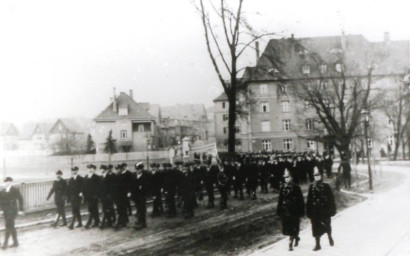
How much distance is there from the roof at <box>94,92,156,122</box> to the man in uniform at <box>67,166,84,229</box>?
7.62 ft

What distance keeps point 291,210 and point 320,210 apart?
53 centimetres

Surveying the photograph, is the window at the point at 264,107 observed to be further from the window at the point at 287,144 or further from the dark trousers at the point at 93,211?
the dark trousers at the point at 93,211

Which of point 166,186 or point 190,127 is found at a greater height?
→ point 190,127

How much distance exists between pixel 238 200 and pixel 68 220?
18.5 ft

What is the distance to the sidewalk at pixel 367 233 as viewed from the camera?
6754mm

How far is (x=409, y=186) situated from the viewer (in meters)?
13.0

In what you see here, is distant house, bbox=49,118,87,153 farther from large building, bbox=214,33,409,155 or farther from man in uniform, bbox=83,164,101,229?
large building, bbox=214,33,409,155

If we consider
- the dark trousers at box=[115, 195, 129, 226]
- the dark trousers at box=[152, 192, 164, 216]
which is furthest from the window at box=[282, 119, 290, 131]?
the dark trousers at box=[115, 195, 129, 226]

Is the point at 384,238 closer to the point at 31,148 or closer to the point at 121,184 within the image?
the point at 121,184

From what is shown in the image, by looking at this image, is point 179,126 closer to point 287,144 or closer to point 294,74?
point 287,144

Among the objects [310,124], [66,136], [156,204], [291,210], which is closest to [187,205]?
[156,204]

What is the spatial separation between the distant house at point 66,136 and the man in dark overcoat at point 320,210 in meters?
6.64

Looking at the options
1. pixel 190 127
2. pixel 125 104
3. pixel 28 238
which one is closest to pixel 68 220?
pixel 28 238

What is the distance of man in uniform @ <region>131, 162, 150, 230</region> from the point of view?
9.34 m
